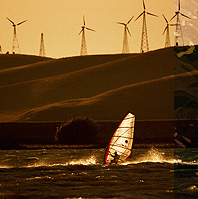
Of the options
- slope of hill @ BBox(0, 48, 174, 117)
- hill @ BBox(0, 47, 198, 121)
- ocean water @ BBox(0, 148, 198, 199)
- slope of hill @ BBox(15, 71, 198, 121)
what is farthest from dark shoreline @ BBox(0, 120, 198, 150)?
A: slope of hill @ BBox(0, 48, 174, 117)

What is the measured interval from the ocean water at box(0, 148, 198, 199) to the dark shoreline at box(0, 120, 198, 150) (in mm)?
12284

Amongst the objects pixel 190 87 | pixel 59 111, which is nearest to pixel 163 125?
pixel 59 111

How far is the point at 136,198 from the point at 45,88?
146m

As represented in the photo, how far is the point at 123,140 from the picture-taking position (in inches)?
1667

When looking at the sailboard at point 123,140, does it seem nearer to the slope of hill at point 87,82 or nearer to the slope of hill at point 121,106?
the slope of hill at point 121,106

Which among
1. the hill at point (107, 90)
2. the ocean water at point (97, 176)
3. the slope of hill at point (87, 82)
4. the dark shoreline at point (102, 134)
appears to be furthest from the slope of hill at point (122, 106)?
the ocean water at point (97, 176)

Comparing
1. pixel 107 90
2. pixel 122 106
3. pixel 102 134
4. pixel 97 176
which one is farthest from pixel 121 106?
pixel 97 176

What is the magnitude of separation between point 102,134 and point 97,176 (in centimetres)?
3838

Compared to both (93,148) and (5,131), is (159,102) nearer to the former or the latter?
(5,131)

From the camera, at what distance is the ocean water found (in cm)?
2900

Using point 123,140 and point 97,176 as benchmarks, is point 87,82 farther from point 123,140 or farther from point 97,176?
point 97,176

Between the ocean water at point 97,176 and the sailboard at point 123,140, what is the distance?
2.33 ft

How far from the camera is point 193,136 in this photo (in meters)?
68.8

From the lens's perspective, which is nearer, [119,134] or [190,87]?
[119,134]
